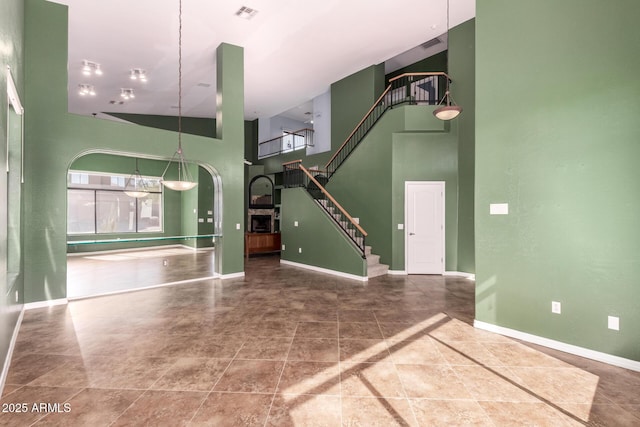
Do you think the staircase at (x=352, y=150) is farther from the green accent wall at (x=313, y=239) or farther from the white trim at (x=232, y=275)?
the white trim at (x=232, y=275)

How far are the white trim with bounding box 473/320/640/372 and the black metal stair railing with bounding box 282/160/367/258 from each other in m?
3.74

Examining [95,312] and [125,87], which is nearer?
[95,312]

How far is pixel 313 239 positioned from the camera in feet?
26.1

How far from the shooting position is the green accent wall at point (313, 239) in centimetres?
701

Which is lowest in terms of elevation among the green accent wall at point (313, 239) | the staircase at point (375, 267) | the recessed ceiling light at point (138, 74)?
the staircase at point (375, 267)

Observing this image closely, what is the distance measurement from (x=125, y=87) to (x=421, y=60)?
996 cm

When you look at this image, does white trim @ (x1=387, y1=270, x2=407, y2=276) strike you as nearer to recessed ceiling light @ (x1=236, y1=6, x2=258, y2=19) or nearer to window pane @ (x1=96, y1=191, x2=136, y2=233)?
recessed ceiling light @ (x1=236, y1=6, x2=258, y2=19)

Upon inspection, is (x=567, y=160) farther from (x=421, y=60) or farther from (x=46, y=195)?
(x=421, y=60)

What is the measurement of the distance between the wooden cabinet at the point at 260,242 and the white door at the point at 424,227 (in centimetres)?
502

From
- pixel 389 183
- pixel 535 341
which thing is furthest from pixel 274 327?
pixel 389 183

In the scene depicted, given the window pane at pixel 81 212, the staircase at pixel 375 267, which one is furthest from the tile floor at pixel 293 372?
the window pane at pixel 81 212

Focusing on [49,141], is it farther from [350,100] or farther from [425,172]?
[350,100]

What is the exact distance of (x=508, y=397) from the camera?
93.9 inches

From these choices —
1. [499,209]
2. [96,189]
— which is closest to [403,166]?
[499,209]
